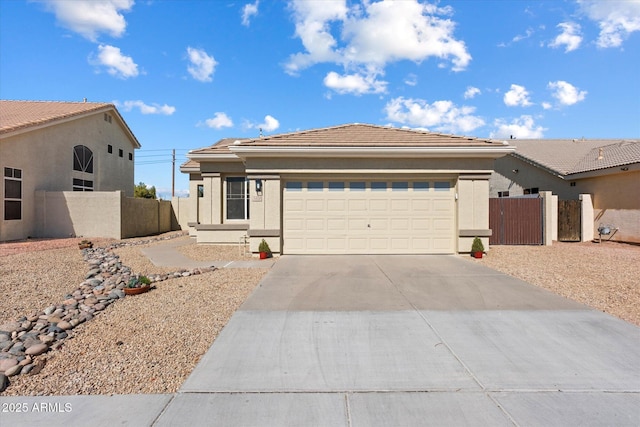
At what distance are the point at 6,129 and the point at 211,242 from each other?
934 centimetres

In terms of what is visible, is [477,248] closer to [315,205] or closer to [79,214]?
[315,205]

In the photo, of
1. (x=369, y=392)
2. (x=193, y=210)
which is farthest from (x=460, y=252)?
(x=193, y=210)

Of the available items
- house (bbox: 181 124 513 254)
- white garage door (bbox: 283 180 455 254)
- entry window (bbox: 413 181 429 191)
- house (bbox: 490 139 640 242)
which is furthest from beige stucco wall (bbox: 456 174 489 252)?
house (bbox: 490 139 640 242)

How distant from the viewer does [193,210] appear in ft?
56.6

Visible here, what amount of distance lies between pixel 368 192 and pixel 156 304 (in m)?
7.07

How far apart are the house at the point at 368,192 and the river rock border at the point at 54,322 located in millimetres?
3487

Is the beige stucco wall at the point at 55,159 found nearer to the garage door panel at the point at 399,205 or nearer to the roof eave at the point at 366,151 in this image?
the roof eave at the point at 366,151

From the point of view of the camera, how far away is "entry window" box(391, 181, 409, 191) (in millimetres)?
10797

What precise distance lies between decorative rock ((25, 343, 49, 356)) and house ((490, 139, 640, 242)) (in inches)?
A: 748

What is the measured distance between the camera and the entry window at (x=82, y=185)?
60.5 ft

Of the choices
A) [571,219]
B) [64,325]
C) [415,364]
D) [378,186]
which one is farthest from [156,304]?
[571,219]

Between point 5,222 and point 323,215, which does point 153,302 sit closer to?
point 323,215

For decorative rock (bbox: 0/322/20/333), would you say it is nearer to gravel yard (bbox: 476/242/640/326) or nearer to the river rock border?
the river rock border

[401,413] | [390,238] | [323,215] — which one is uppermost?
[323,215]
